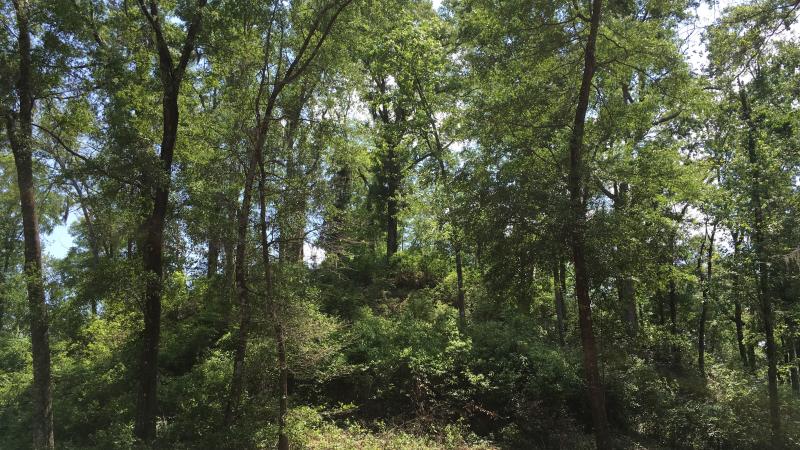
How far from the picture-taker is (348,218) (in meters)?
10.2

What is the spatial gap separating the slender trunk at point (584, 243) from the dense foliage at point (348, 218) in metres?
0.05

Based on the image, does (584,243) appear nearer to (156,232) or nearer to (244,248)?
(244,248)

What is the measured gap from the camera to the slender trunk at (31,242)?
976 centimetres

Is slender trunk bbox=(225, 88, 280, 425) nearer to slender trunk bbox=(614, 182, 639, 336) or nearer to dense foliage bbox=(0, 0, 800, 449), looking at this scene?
dense foliage bbox=(0, 0, 800, 449)

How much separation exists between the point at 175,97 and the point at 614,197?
1028cm

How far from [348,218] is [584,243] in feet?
15.4

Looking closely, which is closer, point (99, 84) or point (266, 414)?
point (266, 414)

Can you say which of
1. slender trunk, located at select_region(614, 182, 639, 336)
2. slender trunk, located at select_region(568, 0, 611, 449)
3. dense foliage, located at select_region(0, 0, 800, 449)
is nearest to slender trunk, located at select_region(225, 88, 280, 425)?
dense foliage, located at select_region(0, 0, 800, 449)

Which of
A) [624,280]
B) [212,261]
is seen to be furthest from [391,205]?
[212,261]

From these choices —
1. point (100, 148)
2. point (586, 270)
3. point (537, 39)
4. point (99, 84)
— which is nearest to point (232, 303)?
point (100, 148)

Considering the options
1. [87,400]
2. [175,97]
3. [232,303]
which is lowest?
[87,400]

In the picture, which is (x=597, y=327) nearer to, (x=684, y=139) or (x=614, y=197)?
(x=614, y=197)

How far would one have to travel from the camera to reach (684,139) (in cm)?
1816

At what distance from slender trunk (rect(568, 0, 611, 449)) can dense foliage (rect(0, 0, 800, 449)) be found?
49 millimetres
